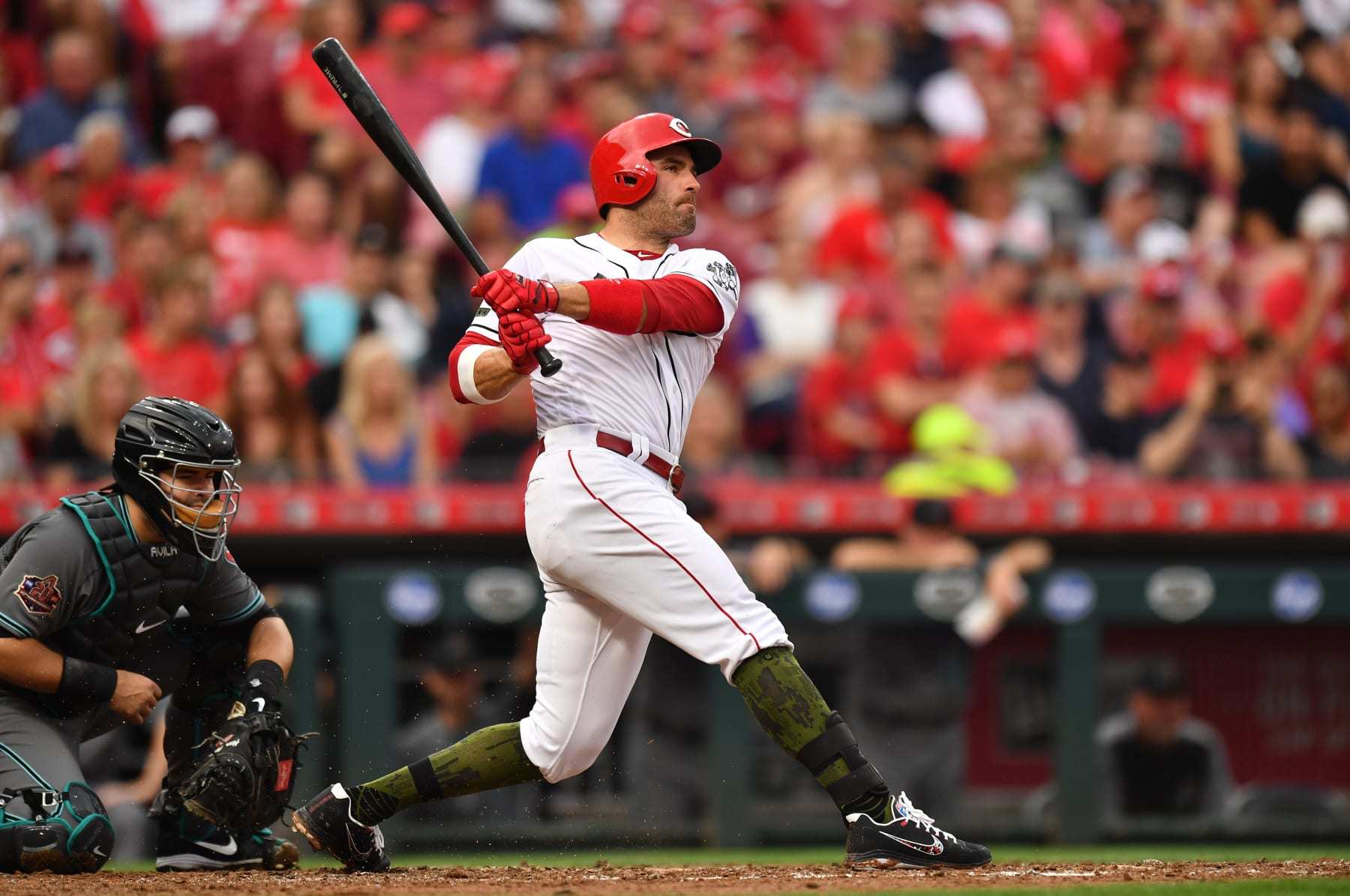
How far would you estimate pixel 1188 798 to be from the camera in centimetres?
705

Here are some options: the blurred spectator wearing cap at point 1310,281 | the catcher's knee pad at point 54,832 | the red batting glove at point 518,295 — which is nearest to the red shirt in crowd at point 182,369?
the catcher's knee pad at point 54,832

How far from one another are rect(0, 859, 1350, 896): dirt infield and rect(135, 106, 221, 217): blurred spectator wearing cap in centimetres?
533

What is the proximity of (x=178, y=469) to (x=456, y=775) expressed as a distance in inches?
43.4

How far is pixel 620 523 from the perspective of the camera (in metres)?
4.54

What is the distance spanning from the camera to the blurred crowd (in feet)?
27.6

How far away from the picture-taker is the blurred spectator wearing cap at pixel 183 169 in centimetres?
987

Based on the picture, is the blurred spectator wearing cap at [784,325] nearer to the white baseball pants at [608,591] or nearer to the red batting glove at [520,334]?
the white baseball pants at [608,591]

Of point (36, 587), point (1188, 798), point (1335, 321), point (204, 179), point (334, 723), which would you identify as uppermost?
point (204, 179)

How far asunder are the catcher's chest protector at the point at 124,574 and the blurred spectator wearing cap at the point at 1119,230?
19.8 feet

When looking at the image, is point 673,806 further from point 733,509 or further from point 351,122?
point 351,122

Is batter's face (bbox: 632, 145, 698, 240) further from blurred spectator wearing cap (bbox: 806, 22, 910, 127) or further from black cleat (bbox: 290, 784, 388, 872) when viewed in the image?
blurred spectator wearing cap (bbox: 806, 22, 910, 127)

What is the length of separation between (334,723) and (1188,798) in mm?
3156

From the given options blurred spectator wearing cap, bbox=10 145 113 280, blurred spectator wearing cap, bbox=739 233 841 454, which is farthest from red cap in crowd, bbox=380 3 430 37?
blurred spectator wearing cap, bbox=739 233 841 454

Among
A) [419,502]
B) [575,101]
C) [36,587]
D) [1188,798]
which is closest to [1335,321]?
[1188,798]
